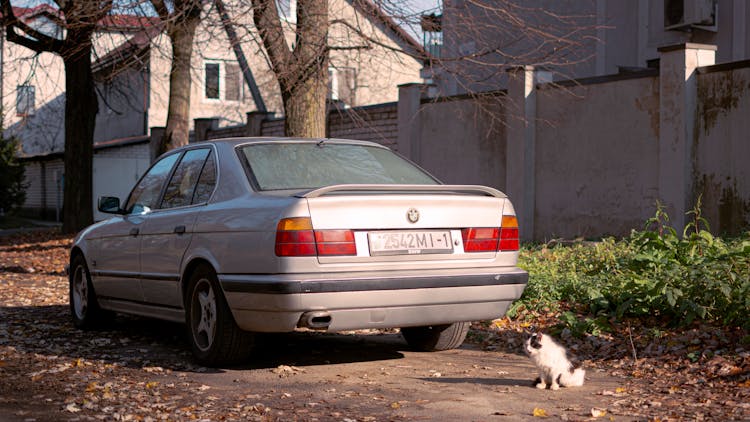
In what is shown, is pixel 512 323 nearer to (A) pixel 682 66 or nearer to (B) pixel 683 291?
(B) pixel 683 291

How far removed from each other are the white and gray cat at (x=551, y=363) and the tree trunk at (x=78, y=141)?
18.0m

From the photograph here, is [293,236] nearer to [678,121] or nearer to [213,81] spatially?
[678,121]

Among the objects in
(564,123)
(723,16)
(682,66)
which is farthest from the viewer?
(723,16)

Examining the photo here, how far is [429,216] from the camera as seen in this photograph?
6.28m

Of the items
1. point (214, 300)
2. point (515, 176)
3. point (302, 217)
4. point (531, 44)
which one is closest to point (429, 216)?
point (302, 217)

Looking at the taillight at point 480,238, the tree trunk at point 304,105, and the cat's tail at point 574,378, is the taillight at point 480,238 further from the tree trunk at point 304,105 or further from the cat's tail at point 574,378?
the tree trunk at point 304,105

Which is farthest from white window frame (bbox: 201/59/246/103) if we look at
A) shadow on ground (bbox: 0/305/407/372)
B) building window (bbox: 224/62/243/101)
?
shadow on ground (bbox: 0/305/407/372)

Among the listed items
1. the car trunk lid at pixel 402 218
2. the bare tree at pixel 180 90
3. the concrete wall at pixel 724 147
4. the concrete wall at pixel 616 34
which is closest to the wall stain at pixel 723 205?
the concrete wall at pixel 724 147

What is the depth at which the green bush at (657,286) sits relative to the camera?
288 inches

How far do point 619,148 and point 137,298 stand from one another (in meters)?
9.51

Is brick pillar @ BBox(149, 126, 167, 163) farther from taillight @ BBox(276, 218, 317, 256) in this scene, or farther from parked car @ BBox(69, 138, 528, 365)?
taillight @ BBox(276, 218, 317, 256)

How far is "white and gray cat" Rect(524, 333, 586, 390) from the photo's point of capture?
5840 mm

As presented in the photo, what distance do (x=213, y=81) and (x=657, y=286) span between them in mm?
32953

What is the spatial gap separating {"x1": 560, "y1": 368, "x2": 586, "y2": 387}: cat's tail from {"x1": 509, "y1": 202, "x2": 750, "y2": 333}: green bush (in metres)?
1.50
